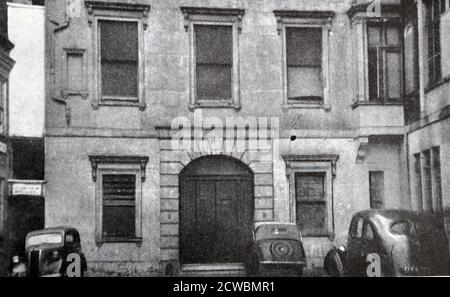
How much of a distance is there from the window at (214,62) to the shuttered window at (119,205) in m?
1.23

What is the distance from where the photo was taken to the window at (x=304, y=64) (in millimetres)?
6574

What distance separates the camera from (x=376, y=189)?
249 inches

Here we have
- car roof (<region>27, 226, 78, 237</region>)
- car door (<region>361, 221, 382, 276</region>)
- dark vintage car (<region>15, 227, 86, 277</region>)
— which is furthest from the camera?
car door (<region>361, 221, 382, 276</region>)

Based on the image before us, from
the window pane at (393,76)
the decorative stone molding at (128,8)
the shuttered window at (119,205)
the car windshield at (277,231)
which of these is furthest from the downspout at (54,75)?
the window pane at (393,76)

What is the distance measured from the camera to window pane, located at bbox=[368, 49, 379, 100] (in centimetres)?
652

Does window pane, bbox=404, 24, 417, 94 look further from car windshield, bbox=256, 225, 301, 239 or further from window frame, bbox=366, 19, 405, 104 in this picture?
car windshield, bbox=256, 225, 301, 239

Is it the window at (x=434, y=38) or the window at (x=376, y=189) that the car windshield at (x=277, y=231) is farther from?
the window at (x=434, y=38)

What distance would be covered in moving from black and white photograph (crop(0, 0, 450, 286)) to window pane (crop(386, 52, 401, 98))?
0.06 ft

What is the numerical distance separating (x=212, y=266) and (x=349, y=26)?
308cm

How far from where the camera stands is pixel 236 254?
638 centimetres

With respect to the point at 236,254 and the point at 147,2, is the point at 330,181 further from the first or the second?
the point at 147,2

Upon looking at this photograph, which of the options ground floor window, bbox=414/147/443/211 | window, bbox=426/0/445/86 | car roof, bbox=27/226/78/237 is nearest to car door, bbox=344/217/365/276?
ground floor window, bbox=414/147/443/211
